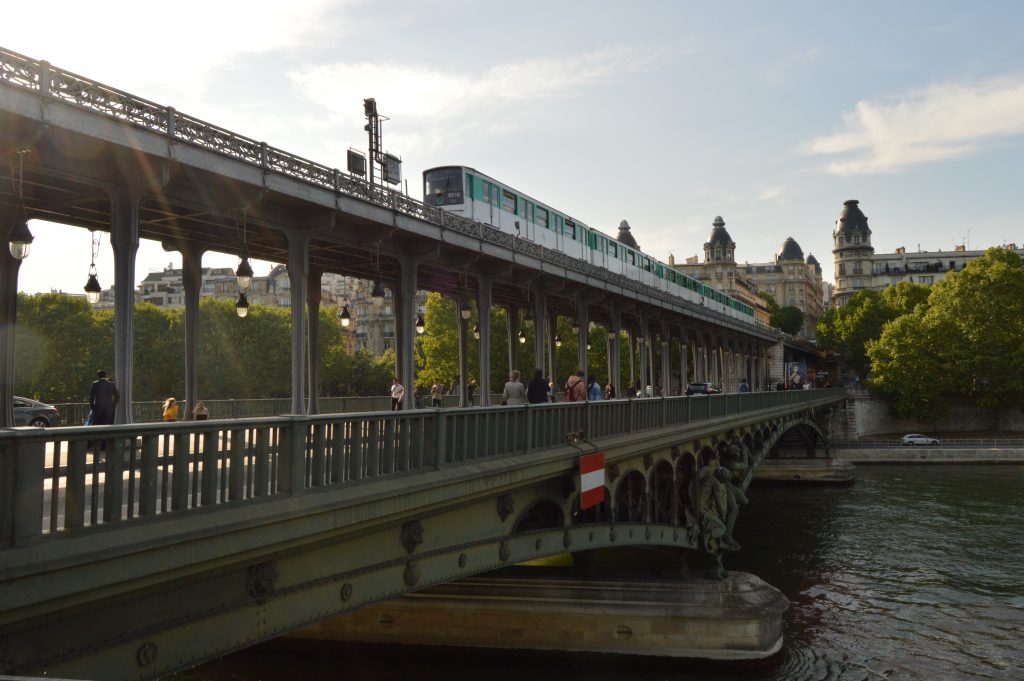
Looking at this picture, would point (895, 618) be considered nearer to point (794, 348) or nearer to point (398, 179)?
point (398, 179)

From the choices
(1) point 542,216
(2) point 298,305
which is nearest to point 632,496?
(2) point 298,305

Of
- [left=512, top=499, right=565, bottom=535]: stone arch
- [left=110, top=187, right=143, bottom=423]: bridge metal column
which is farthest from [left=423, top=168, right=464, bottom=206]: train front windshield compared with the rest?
[left=110, top=187, right=143, bottom=423]: bridge metal column

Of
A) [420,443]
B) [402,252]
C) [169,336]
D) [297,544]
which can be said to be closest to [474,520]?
[420,443]

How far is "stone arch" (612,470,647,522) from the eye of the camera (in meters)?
21.9

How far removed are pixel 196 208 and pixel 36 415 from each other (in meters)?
11.9

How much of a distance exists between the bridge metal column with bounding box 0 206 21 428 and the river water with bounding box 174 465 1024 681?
11.0 m

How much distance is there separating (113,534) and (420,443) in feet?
17.0

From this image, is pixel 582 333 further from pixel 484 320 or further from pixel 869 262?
pixel 869 262

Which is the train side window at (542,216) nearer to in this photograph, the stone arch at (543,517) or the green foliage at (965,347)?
the stone arch at (543,517)

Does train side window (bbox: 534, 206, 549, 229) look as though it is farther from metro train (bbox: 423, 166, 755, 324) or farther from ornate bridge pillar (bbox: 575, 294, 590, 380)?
ornate bridge pillar (bbox: 575, 294, 590, 380)

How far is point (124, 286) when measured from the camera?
12.1 m

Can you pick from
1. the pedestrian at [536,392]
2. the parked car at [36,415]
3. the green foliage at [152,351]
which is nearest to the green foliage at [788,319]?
the green foliage at [152,351]

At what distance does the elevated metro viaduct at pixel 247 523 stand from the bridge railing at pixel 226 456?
0.02m

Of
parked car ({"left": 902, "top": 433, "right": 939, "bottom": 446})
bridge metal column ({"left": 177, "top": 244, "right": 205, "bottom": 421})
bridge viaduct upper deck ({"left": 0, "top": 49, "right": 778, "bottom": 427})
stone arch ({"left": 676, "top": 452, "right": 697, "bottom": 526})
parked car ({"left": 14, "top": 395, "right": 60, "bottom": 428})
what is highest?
bridge viaduct upper deck ({"left": 0, "top": 49, "right": 778, "bottom": 427})
